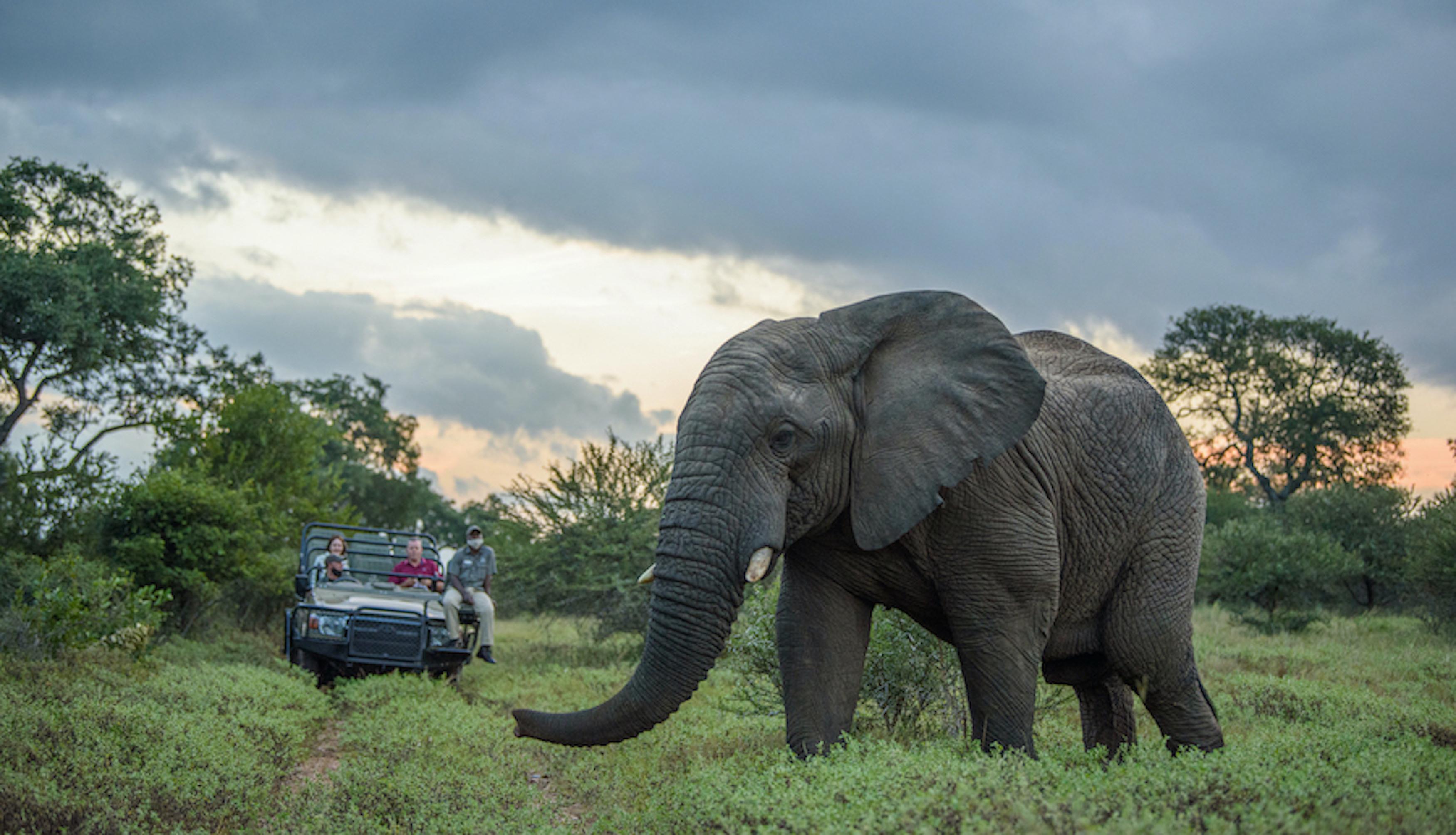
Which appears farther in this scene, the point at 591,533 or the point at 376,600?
the point at 591,533

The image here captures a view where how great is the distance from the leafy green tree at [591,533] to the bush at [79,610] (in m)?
6.21

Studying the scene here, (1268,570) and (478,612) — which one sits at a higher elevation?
(1268,570)

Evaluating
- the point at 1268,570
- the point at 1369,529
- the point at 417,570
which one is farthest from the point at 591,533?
the point at 1369,529

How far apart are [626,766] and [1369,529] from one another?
26.7m

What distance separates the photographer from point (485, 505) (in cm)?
2116

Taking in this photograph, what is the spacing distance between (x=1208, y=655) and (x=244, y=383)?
24969 mm

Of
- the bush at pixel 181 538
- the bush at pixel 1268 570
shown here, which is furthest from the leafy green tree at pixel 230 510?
the bush at pixel 1268 570

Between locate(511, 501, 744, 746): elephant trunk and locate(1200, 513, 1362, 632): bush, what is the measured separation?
19475mm

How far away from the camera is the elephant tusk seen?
4.94 meters

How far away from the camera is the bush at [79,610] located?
436 inches

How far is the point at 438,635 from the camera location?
43.3ft

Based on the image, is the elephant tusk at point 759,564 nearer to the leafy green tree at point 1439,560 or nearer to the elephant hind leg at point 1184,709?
the elephant hind leg at point 1184,709

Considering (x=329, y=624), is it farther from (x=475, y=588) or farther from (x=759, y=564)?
(x=759, y=564)

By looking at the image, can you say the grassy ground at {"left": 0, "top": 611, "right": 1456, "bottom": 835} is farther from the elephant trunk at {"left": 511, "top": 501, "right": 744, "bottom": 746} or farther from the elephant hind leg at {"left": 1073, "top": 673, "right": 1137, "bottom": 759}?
the elephant trunk at {"left": 511, "top": 501, "right": 744, "bottom": 746}
